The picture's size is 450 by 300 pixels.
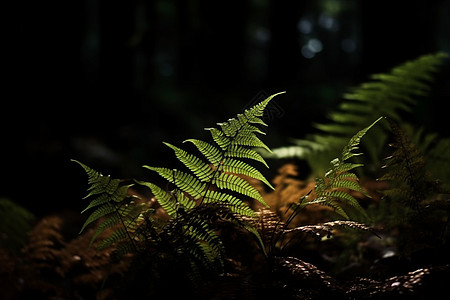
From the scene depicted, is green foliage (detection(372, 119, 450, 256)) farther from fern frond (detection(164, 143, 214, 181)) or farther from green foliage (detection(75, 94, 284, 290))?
fern frond (detection(164, 143, 214, 181))

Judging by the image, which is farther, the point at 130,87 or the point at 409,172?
the point at 130,87

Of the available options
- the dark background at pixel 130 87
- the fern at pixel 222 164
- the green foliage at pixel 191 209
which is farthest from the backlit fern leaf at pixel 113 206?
the dark background at pixel 130 87

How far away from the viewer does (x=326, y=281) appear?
1360 millimetres

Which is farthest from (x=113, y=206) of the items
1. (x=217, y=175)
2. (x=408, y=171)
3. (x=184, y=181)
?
(x=408, y=171)

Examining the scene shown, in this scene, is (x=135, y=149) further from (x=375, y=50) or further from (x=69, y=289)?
(x=69, y=289)

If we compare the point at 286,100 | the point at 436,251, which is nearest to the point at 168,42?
the point at 286,100

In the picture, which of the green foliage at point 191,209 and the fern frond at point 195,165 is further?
the fern frond at point 195,165

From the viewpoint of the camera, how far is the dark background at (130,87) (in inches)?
235

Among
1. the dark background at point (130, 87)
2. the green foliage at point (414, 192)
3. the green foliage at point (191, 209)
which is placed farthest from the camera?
the dark background at point (130, 87)

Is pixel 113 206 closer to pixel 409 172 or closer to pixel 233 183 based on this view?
pixel 233 183

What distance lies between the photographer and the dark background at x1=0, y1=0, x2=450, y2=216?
19.6 ft

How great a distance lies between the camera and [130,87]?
1077 centimetres

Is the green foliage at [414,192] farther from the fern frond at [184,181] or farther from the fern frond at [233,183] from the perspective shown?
the fern frond at [184,181]

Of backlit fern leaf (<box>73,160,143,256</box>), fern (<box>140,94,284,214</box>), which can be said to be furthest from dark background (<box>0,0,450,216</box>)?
backlit fern leaf (<box>73,160,143,256</box>)
